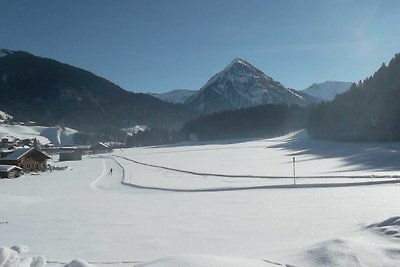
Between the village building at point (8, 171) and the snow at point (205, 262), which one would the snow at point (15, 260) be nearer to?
the snow at point (205, 262)

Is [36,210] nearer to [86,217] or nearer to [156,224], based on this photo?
[86,217]

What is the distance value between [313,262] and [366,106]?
97.0 meters

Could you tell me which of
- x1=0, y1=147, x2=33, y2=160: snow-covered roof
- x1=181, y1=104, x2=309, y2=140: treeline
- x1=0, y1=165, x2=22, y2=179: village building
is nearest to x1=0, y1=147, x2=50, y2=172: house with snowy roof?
x1=0, y1=147, x2=33, y2=160: snow-covered roof

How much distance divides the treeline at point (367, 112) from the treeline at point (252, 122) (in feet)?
155

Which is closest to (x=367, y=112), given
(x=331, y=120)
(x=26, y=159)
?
(x=331, y=120)

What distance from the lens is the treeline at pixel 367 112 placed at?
8381cm

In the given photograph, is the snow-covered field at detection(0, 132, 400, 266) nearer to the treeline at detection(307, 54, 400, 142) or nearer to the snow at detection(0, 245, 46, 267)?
the snow at detection(0, 245, 46, 267)

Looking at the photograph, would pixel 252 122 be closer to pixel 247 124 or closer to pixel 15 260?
pixel 247 124

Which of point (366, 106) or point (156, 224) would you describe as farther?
point (366, 106)

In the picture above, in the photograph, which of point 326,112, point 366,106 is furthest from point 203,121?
point 366,106

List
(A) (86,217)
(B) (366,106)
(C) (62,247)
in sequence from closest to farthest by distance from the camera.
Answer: (C) (62,247) < (A) (86,217) < (B) (366,106)

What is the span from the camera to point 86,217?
1739 cm

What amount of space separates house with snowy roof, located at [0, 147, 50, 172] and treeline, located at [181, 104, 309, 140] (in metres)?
106

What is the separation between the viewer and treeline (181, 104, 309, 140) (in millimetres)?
170375
